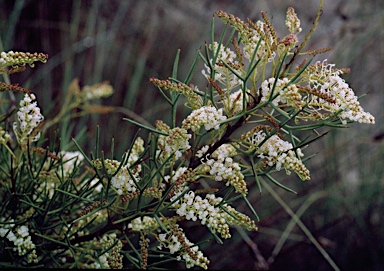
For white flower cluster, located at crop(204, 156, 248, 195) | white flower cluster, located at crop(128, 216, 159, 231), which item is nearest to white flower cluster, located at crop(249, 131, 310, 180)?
white flower cluster, located at crop(204, 156, 248, 195)

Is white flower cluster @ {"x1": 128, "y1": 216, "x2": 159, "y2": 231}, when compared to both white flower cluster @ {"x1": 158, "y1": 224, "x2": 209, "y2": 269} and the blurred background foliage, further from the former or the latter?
the blurred background foliage

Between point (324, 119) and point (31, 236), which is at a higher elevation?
point (324, 119)

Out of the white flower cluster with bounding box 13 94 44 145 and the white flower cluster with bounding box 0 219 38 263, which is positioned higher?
the white flower cluster with bounding box 13 94 44 145

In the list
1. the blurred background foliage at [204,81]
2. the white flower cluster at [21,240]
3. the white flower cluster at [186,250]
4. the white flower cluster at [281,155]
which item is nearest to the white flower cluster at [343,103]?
the white flower cluster at [281,155]

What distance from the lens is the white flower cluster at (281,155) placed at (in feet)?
1.41

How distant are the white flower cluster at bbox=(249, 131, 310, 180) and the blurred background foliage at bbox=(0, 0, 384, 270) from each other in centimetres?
41

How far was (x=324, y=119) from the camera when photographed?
44cm

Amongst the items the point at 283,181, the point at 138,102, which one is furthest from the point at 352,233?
the point at 138,102

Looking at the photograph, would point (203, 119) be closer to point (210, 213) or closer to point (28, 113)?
point (210, 213)

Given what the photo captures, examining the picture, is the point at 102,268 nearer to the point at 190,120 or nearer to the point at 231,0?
the point at 190,120

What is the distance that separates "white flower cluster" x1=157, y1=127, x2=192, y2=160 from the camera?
17.4 inches

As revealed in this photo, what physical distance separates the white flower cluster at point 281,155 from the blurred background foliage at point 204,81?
16.0 inches

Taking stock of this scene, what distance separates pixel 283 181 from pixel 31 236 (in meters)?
0.82

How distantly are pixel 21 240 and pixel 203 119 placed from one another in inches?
8.3
